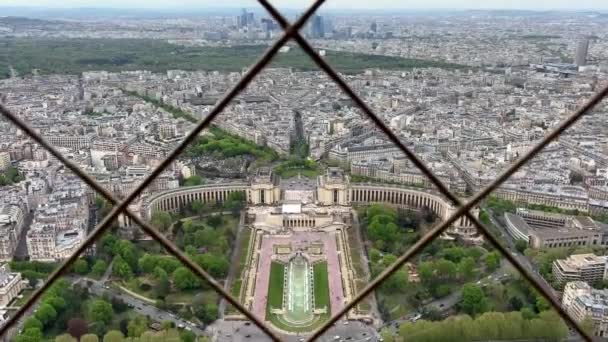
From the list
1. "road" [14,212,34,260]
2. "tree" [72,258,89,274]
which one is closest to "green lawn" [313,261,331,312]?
"tree" [72,258,89,274]

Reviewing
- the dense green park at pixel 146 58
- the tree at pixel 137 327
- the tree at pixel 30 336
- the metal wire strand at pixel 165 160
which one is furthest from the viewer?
the dense green park at pixel 146 58

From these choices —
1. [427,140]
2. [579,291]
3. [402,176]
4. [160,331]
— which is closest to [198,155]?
[402,176]

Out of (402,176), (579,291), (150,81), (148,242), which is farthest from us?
(150,81)

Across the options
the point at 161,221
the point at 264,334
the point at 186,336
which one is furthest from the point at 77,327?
the point at 161,221

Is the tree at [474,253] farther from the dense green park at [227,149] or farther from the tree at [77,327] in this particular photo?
the dense green park at [227,149]

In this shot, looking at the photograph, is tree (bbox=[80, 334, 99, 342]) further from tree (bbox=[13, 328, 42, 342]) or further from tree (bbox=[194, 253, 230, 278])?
tree (bbox=[194, 253, 230, 278])

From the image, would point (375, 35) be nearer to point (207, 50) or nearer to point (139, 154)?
point (207, 50)

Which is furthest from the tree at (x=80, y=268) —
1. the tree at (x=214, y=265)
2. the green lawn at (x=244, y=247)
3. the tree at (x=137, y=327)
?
the green lawn at (x=244, y=247)
